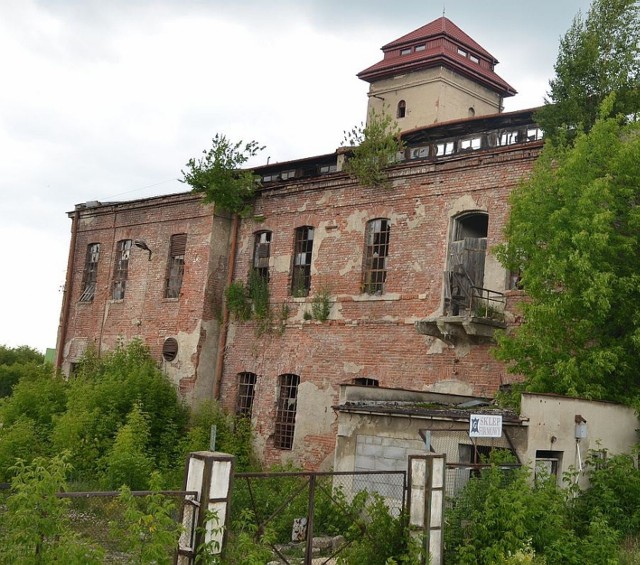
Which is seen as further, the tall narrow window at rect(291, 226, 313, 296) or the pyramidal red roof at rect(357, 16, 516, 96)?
the pyramidal red roof at rect(357, 16, 516, 96)

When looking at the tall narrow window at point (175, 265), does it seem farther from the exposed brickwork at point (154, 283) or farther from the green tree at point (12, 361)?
the green tree at point (12, 361)

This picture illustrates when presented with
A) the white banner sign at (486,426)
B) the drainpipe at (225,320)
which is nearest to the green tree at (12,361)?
the drainpipe at (225,320)

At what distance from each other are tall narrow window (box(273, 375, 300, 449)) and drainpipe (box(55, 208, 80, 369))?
30.7 feet

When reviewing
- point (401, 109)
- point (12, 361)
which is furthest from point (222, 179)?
point (12, 361)

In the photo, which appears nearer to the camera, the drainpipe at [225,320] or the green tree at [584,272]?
the green tree at [584,272]

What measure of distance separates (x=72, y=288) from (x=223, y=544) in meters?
21.2

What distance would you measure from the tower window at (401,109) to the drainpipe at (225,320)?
12889 millimetres

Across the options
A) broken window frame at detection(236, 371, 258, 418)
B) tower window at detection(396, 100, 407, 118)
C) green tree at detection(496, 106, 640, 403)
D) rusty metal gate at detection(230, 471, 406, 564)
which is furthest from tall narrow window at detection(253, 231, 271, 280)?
tower window at detection(396, 100, 407, 118)

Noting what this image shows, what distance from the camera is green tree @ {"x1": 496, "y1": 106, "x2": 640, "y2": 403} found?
1499 centimetres

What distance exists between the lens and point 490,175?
18891mm

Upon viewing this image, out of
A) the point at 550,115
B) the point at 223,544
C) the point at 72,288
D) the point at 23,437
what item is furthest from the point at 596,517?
the point at 72,288

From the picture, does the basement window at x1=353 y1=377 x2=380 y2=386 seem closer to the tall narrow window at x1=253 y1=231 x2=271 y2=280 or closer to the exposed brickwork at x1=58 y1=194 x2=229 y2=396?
the tall narrow window at x1=253 y1=231 x2=271 y2=280

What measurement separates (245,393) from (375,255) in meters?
5.33

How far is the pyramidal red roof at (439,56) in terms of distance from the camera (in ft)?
113
